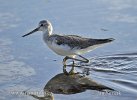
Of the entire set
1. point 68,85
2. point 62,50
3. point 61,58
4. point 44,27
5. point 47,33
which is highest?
point 44,27

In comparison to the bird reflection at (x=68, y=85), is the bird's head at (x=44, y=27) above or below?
above

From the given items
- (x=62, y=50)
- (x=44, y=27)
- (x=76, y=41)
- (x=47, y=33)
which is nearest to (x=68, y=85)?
(x=62, y=50)

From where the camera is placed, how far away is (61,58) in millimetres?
9727

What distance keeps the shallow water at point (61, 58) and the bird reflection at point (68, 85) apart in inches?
3.4

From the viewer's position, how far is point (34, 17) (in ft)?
→ 37.1

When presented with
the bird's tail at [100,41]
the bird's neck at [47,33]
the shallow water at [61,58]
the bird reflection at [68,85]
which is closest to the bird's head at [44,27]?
the bird's neck at [47,33]

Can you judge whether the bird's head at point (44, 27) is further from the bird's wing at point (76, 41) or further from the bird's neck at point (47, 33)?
the bird's wing at point (76, 41)

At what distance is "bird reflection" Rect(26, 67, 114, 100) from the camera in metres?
8.28

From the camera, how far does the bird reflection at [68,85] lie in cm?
828

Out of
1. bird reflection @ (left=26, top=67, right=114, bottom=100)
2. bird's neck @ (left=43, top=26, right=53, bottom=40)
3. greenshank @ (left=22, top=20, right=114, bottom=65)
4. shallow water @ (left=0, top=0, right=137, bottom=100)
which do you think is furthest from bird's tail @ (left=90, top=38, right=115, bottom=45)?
bird's neck @ (left=43, top=26, right=53, bottom=40)

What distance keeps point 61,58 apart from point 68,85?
47.5 inches

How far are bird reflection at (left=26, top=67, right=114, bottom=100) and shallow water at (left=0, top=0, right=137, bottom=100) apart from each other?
3.4 inches

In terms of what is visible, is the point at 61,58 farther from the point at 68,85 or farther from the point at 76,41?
the point at 68,85

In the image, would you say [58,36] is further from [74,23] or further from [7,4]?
[7,4]
